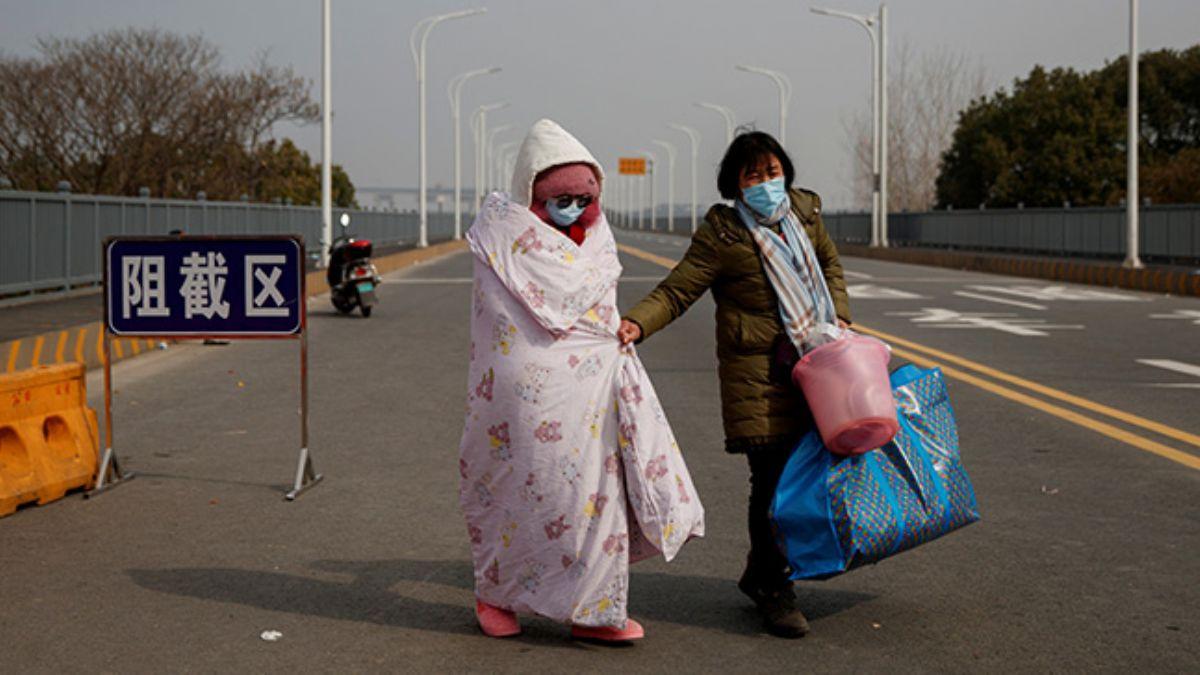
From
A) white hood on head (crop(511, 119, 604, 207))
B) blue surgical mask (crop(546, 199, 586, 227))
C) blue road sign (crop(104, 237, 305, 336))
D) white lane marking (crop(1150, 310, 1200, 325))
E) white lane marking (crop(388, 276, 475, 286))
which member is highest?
white hood on head (crop(511, 119, 604, 207))

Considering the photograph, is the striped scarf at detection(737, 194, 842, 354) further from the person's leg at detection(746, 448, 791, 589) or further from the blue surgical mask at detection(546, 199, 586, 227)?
the blue surgical mask at detection(546, 199, 586, 227)

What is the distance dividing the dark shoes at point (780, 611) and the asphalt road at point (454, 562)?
44 mm

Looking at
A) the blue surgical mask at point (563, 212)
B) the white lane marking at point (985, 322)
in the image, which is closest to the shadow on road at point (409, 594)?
the blue surgical mask at point (563, 212)

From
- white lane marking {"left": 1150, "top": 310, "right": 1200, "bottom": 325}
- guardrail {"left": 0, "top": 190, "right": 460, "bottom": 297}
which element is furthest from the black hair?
white lane marking {"left": 1150, "top": 310, "right": 1200, "bottom": 325}

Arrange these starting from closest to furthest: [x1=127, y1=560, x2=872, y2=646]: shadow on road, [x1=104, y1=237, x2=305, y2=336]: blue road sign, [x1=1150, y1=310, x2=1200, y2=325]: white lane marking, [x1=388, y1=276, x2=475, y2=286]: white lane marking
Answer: [x1=127, y1=560, x2=872, y2=646]: shadow on road → [x1=104, y1=237, x2=305, y2=336]: blue road sign → [x1=1150, y1=310, x2=1200, y2=325]: white lane marking → [x1=388, y1=276, x2=475, y2=286]: white lane marking

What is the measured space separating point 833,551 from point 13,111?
130ft

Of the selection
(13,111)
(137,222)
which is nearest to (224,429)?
(137,222)

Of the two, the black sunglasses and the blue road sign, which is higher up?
the black sunglasses

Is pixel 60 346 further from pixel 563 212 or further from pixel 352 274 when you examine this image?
pixel 563 212

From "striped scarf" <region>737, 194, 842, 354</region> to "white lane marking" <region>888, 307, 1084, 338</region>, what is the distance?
12814 mm

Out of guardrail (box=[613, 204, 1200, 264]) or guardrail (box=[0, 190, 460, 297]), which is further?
guardrail (box=[613, 204, 1200, 264])

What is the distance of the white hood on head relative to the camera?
511 centimetres

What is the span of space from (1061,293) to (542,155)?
74.5 ft

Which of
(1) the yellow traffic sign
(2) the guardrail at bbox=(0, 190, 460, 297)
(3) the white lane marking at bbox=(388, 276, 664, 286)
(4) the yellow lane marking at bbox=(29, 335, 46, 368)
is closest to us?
(4) the yellow lane marking at bbox=(29, 335, 46, 368)
